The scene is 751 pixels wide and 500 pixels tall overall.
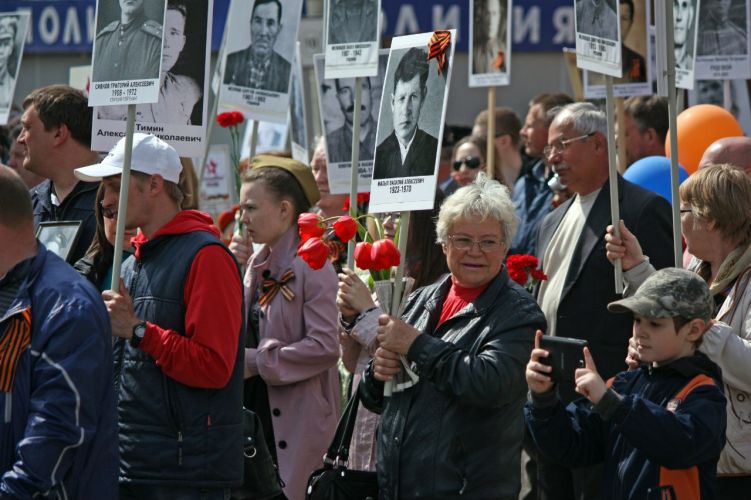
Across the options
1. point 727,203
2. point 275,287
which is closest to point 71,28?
point 275,287

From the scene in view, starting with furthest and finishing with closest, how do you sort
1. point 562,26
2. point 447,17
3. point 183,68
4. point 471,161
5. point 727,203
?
1. point 447,17
2. point 562,26
3. point 471,161
4. point 183,68
5. point 727,203

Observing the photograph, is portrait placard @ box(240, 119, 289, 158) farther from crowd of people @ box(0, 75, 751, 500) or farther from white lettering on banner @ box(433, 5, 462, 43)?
crowd of people @ box(0, 75, 751, 500)

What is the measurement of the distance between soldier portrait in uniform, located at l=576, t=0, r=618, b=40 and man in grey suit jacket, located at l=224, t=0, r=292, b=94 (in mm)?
2338

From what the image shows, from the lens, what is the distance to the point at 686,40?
23.0 ft

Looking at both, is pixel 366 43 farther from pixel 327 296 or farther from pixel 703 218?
pixel 703 218

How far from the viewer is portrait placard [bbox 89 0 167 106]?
16.0 ft

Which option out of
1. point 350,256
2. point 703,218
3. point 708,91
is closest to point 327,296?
point 350,256

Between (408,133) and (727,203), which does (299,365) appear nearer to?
(408,133)

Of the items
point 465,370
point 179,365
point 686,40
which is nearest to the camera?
point 179,365

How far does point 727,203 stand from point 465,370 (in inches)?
50.7

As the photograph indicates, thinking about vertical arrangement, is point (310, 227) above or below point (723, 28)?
below

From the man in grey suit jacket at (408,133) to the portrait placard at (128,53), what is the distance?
0.90 m

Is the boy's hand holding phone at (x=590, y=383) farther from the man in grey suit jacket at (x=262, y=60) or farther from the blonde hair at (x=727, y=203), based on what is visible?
the man in grey suit jacket at (x=262, y=60)

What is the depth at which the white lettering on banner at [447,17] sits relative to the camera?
14.7 m
